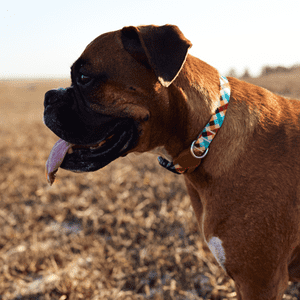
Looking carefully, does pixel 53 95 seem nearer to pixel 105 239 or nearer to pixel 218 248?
pixel 218 248

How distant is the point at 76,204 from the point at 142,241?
124 cm

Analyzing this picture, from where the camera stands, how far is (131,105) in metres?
1.90

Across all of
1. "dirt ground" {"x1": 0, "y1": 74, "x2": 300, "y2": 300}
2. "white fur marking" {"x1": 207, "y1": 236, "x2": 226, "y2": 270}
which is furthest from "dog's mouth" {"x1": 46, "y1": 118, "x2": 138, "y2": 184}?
"dirt ground" {"x1": 0, "y1": 74, "x2": 300, "y2": 300}

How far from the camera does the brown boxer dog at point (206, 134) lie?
1.79 meters

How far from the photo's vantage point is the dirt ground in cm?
275

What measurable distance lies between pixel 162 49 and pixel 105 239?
8.04ft

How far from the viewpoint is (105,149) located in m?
2.09

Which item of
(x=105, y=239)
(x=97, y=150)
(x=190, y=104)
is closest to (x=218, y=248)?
(x=190, y=104)

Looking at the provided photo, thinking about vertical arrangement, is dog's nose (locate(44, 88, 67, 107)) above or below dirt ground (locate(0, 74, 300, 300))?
above

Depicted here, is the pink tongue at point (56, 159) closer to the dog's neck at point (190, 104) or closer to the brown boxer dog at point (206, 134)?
the brown boxer dog at point (206, 134)

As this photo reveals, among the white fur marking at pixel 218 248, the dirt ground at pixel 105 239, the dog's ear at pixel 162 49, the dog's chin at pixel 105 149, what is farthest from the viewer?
the dirt ground at pixel 105 239

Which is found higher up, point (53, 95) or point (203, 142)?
point (53, 95)

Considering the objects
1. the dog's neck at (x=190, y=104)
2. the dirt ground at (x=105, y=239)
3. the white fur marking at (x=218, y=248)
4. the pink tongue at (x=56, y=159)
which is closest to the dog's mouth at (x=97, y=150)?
the pink tongue at (x=56, y=159)

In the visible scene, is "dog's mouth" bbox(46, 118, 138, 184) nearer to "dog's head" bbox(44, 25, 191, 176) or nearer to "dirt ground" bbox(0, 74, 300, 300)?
"dog's head" bbox(44, 25, 191, 176)
